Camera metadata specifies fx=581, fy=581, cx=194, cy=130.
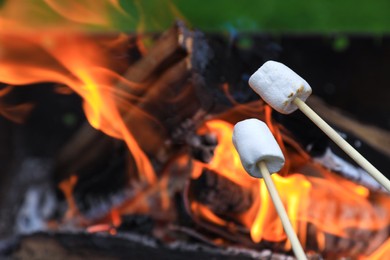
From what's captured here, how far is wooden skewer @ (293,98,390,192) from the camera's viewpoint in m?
1.20

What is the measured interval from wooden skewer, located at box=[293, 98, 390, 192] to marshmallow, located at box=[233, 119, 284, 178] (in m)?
0.13

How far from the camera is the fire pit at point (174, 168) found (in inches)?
66.5

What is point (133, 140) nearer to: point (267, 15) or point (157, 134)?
point (157, 134)

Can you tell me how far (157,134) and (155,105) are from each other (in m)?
0.11

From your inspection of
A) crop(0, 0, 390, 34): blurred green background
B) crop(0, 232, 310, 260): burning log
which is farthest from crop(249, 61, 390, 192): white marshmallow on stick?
crop(0, 0, 390, 34): blurred green background

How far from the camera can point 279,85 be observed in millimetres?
1237

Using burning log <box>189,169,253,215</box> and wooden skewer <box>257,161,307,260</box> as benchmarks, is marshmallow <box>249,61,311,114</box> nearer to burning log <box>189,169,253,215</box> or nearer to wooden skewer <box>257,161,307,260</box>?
wooden skewer <box>257,161,307,260</box>

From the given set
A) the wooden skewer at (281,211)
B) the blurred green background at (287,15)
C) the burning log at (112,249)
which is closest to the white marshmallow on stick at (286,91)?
the wooden skewer at (281,211)

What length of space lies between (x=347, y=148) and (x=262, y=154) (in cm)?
22

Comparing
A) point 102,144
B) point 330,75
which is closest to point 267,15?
point 330,75

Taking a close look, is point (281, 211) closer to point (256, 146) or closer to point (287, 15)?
point (256, 146)

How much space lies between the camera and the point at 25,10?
229cm

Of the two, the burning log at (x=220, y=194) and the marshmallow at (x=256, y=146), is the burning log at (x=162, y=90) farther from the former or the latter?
the marshmallow at (x=256, y=146)

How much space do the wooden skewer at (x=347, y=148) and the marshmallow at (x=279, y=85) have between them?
3 cm
